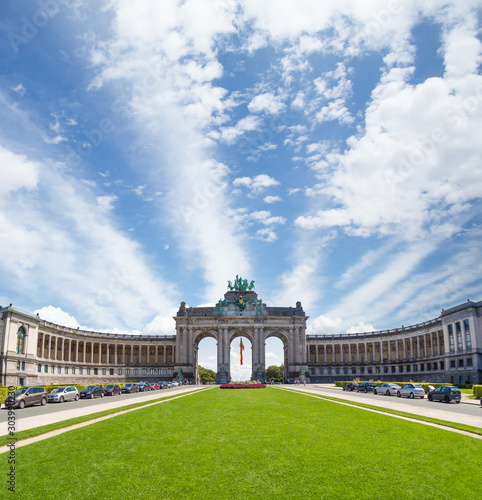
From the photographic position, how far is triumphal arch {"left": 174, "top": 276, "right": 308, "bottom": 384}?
124 meters

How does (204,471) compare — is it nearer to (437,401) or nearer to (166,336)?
(437,401)

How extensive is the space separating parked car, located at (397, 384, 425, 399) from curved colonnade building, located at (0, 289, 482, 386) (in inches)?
1775

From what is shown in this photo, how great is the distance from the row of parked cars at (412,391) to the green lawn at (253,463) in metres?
23.6

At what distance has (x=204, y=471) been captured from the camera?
12.8 m

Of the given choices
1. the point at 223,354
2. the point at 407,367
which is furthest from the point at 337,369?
the point at 223,354

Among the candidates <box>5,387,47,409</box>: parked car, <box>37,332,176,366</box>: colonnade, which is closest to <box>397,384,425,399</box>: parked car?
<box>5,387,47,409</box>: parked car

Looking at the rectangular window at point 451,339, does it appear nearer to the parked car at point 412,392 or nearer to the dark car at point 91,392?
the parked car at point 412,392

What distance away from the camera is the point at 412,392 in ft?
161

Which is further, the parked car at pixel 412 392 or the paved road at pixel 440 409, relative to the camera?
the parked car at pixel 412 392

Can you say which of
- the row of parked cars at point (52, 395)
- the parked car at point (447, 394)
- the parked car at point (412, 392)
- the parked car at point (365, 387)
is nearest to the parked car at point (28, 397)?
the row of parked cars at point (52, 395)

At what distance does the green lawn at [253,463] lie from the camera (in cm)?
1130

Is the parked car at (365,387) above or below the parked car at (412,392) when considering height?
below

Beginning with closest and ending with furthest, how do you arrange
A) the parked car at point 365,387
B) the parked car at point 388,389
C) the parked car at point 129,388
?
the parked car at point 388,389 → the parked car at point 365,387 → the parked car at point 129,388

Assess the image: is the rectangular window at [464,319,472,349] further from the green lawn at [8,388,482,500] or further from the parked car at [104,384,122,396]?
the green lawn at [8,388,482,500]
